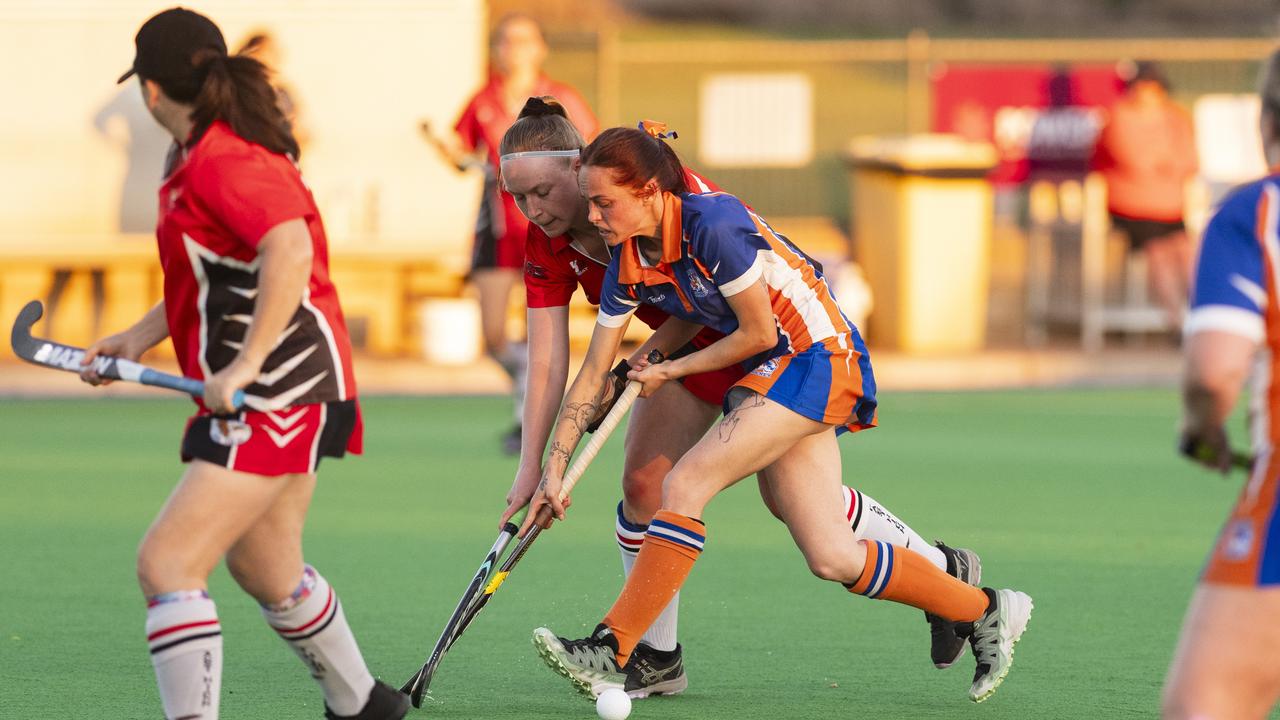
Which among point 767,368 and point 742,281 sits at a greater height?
point 742,281

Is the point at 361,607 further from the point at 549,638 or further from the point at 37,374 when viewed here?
the point at 37,374

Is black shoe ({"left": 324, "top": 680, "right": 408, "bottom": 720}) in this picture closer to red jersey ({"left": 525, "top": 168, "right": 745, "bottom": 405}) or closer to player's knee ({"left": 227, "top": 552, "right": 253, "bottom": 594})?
player's knee ({"left": 227, "top": 552, "right": 253, "bottom": 594})

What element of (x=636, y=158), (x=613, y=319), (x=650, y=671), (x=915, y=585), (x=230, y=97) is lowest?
(x=650, y=671)

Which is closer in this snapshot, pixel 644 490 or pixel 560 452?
pixel 560 452

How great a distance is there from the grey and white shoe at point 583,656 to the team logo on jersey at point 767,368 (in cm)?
67

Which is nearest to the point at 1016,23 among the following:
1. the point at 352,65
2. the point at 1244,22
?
the point at 1244,22

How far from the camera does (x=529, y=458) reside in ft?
15.3

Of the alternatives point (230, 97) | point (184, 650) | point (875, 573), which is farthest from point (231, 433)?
point (875, 573)

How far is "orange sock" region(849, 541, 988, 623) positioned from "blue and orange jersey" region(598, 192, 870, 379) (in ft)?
1.41

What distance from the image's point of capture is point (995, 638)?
4.70 m

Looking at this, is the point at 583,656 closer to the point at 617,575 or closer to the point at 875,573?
the point at 875,573

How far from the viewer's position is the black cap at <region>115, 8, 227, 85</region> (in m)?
3.83

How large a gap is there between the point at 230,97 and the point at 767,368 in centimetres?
136

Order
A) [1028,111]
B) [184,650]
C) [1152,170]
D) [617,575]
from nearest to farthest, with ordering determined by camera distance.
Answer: [184,650], [617,575], [1152,170], [1028,111]
